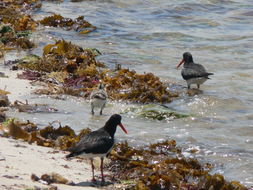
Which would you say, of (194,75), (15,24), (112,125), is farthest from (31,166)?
(15,24)

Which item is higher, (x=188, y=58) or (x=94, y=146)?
(x=188, y=58)

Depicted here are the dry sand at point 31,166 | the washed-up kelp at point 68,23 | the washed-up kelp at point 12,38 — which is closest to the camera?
the dry sand at point 31,166

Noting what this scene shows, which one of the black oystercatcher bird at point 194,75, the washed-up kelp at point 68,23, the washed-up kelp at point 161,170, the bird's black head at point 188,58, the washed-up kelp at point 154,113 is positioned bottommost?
the washed-up kelp at point 161,170

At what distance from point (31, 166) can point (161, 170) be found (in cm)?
141

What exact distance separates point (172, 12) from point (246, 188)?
564 inches

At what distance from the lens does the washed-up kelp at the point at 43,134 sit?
7.09 metres

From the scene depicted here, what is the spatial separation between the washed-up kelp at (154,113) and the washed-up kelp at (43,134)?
1966 millimetres

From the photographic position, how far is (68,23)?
17.0m

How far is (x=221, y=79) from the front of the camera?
12562 millimetres

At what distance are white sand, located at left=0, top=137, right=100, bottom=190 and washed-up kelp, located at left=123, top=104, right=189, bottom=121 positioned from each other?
8.90 ft

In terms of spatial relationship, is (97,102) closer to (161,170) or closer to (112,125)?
(112,125)

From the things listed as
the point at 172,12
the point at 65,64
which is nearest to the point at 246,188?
the point at 65,64

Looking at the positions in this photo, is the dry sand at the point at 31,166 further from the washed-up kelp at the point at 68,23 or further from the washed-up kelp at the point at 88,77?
the washed-up kelp at the point at 68,23

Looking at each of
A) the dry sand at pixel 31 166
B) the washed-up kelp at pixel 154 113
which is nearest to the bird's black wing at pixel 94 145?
the dry sand at pixel 31 166
